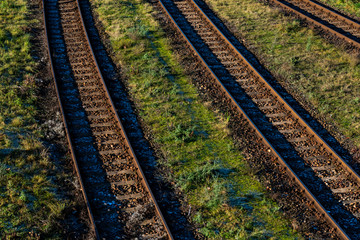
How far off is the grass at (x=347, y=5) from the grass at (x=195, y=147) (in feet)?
36.3

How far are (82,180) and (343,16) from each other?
16.9 m

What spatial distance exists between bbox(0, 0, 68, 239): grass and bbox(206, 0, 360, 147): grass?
9.65 metres

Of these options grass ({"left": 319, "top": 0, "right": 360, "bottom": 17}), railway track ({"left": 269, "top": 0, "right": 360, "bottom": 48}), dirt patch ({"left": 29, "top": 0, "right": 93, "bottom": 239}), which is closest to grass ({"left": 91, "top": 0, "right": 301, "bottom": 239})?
dirt patch ({"left": 29, "top": 0, "right": 93, "bottom": 239})

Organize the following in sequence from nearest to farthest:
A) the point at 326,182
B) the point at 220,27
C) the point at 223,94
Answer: the point at 326,182 → the point at 223,94 → the point at 220,27

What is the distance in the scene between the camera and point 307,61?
53.0 feet

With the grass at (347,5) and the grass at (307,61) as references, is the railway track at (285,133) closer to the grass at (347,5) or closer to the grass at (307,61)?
the grass at (307,61)

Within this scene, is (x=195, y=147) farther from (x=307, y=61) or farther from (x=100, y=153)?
(x=307, y=61)

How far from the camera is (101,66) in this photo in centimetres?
1510

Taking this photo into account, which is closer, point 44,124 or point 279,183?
point 279,183

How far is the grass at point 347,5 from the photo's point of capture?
20.9 metres

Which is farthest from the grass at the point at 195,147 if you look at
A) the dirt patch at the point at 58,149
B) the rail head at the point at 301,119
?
the dirt patch at the point at 58,149

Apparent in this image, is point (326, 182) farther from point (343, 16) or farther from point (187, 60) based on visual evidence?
point (343, 16)

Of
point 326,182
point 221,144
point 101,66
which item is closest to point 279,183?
point 326,182

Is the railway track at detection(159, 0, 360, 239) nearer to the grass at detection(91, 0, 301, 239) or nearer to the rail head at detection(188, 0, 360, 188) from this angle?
the rail head at detection(188, 0, 360, 188)
